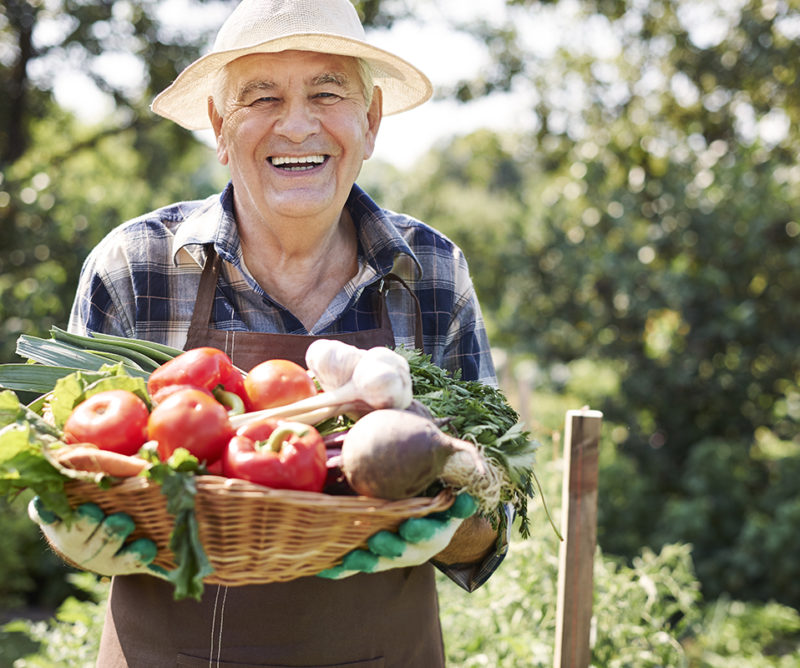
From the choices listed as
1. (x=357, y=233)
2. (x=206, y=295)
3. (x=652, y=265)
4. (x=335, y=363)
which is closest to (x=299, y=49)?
(x=357, y=233)

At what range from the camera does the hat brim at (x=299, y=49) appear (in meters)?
1.95

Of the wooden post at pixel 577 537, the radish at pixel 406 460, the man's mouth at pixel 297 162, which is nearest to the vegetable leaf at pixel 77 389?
the radish at pixel 406 460

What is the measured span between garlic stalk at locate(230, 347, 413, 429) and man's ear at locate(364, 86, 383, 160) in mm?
A: 903

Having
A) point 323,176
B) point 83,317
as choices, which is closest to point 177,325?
point 83,317

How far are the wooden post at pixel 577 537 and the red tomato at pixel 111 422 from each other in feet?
4.36

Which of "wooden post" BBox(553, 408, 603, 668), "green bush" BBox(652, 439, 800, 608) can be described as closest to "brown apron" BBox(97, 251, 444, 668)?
"wooden post" BBox(553, 408, 603, 668)

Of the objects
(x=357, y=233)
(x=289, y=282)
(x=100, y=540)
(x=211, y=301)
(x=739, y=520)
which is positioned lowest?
(x=100, y=540)

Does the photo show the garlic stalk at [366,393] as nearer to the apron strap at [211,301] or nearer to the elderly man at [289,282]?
the elderly man at [289,282]

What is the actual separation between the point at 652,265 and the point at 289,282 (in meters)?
5.23

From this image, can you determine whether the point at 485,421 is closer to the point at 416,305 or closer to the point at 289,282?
the point at 416,305

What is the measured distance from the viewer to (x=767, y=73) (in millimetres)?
7574

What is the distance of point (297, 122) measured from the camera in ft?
6.53

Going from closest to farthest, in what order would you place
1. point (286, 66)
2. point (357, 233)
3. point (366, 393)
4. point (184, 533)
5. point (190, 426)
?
1. point (184, 533)
2. point (190, 426)
3. point (366, 393)
4. point (286, 66)
5. point (357, 233)

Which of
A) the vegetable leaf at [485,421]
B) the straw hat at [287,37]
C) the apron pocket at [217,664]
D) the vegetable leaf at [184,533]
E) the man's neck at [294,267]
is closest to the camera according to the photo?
the vegetable leaf at [184,533]
